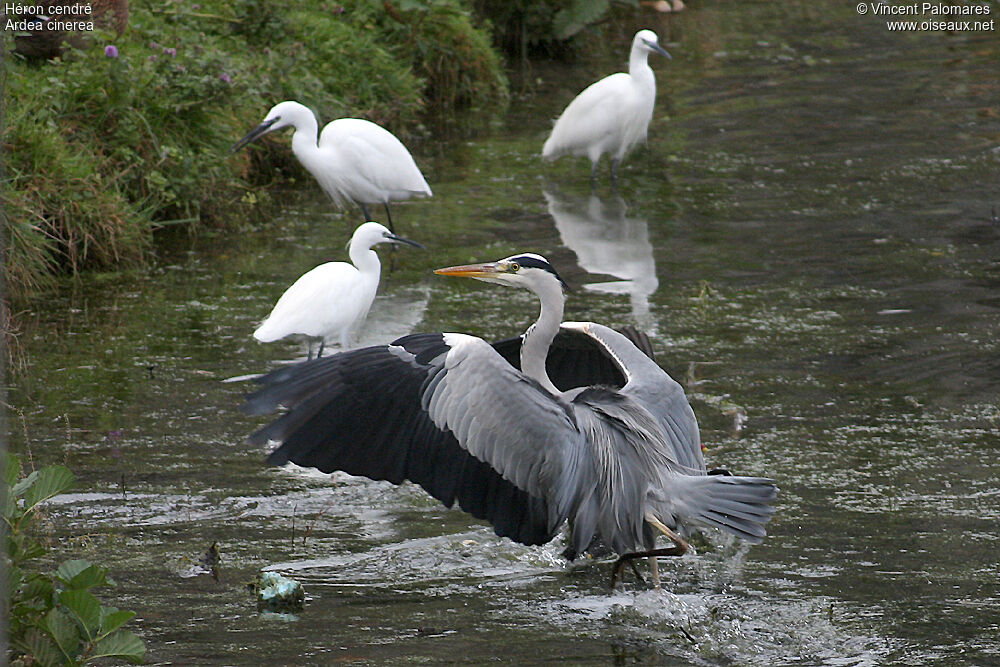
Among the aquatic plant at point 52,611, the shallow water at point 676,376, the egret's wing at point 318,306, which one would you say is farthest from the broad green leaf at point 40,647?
the egret's wing at point 318,306

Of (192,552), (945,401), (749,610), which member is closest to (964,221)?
(945,401)

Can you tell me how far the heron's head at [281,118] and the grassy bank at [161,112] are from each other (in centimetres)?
27

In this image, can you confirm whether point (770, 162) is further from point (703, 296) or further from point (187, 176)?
point (187, 176)

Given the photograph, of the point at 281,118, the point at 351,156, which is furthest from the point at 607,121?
the point at 281,118

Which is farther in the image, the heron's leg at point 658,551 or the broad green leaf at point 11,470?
the heron's leg at point 658,551

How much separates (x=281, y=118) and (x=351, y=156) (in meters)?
0.57

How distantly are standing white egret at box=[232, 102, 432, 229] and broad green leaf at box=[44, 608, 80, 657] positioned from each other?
619cm

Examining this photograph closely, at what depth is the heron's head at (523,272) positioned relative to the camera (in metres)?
4.57

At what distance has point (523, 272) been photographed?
15.2 feet

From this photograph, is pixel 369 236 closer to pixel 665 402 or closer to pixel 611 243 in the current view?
pixel 611 243

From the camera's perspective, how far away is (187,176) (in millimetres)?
8664

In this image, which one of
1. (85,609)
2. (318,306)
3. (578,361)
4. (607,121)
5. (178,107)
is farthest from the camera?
(607,121)

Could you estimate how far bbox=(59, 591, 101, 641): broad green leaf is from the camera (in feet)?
9.50

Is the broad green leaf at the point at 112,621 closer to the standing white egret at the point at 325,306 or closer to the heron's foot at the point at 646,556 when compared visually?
the heron's foot at the point at 646,556
